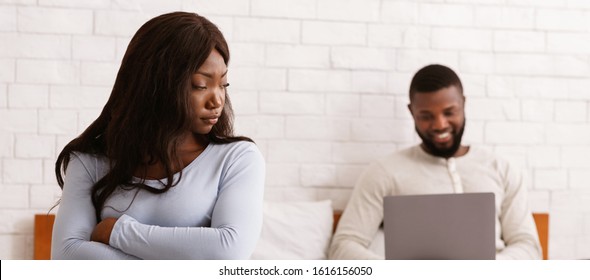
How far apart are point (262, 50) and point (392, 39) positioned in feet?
1.71

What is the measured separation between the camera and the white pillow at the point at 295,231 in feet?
9.13

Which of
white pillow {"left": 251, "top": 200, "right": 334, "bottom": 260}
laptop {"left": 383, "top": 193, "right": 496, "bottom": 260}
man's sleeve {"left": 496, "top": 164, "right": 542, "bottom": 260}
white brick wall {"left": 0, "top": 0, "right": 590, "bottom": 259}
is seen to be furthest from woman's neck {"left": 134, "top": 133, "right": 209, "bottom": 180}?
man's sleeve {"left": 496, "top": 164, "right": 542, "bottom": 260}

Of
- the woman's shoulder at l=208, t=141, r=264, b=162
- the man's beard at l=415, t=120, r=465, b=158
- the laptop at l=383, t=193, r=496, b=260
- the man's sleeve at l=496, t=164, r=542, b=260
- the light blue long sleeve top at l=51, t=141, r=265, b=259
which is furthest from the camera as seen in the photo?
the man's beard at l=415, t=120, r=465, b=158

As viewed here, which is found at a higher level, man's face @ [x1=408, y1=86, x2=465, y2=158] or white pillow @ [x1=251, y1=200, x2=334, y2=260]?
man's face @ [x1=408, y1=86, x2=465, y2=158]

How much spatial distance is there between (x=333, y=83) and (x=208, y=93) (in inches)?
57.2

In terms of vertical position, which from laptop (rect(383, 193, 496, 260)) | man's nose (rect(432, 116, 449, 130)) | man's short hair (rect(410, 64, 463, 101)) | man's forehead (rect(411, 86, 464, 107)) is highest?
man's short hair (rect(410, 64, 463, 101))

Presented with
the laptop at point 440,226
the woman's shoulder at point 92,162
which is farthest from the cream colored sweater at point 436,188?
the woman's shoulder at point 92,162

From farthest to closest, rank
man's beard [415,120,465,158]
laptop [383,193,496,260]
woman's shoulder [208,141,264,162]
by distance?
man's beard [415,120,465,158] < laptop [383,193,496,260] < woman's shoulder [208,141,264,162]

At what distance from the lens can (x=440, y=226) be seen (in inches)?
83.0

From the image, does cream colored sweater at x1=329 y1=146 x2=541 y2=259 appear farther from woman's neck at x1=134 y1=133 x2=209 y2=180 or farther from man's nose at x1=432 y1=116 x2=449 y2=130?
woman's neck at x1=134 y1=133 x2=209 y2=180

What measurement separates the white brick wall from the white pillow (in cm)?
14

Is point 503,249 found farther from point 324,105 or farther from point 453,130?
point 324,105

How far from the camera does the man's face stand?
2.81 metres
